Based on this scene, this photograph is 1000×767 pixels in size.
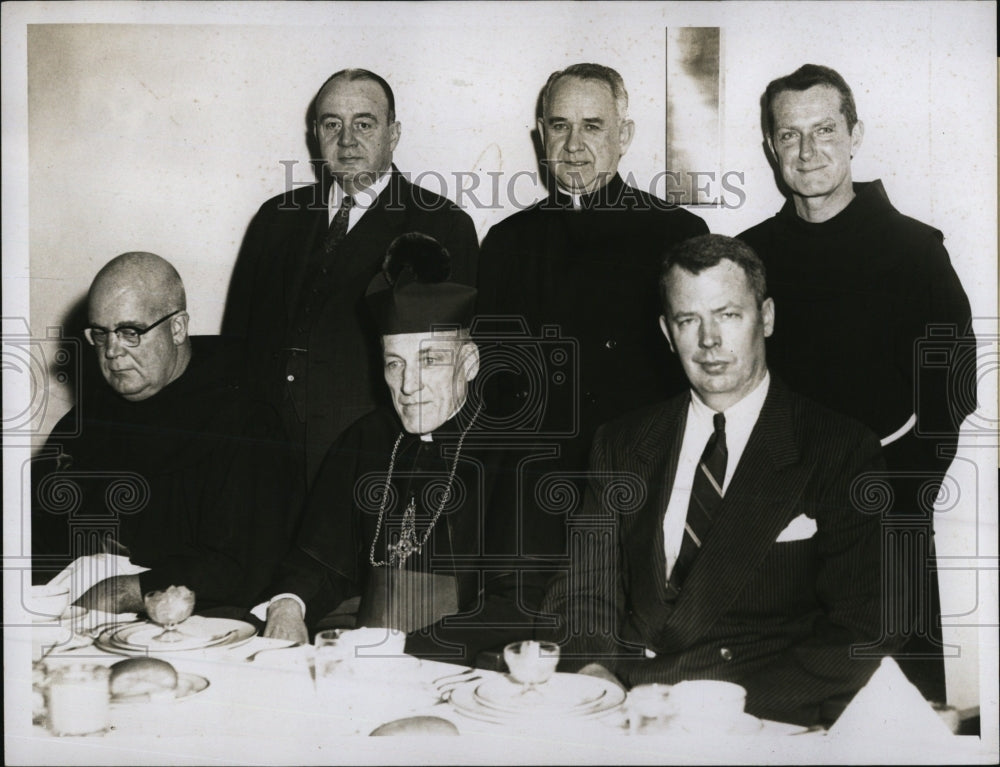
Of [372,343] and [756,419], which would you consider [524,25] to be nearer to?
[372,343]

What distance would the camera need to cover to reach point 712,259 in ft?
8.81

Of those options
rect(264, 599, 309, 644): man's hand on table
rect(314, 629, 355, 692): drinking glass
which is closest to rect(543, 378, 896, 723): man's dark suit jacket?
rect(314, 629, 355, 692): drinking glass

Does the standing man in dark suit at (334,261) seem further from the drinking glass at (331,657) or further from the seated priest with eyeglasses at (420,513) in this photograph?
the drinking glass at (331,657)

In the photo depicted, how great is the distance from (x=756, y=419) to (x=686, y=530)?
13.1 inches

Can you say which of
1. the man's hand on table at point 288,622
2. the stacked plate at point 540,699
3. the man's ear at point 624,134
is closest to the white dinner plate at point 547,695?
the stacked plate at point 540,699

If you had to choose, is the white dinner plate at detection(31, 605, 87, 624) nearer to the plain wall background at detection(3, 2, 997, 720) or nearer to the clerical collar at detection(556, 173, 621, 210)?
the plain wall background at detection(3, 2, 997, 720)

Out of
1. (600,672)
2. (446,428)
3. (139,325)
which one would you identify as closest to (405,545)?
(446,428)

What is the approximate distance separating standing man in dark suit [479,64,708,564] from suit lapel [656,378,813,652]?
0.30 meters

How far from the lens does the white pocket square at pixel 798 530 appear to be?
8.64 ft

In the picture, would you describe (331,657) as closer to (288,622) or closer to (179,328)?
(288,622)

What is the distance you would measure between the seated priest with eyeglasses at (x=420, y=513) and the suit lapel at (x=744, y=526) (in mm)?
407

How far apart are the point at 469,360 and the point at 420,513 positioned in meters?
0.42

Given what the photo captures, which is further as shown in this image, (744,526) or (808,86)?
(808,86)

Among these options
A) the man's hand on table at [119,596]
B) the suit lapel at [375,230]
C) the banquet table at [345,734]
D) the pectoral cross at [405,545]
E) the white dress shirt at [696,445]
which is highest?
the suit lapel at [375,230]
